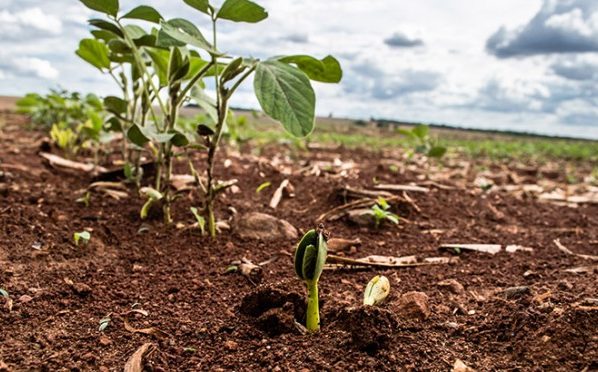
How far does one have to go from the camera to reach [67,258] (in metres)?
2.07

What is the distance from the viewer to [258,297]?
160 centimetres

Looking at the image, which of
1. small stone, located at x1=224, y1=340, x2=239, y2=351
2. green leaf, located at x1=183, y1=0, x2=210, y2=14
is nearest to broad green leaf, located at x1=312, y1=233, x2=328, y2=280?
small stone, located at x1=224, y1=340, x2=239, y2=351

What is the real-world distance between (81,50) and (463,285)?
1.92m

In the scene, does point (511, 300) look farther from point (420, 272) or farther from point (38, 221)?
point (38, 221)

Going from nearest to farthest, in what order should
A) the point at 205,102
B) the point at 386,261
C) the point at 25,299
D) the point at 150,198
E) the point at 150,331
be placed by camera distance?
the point at 150,331 < the point at 25,299 < the point at 386,261 < the point at 205,102 < the point at 150,198

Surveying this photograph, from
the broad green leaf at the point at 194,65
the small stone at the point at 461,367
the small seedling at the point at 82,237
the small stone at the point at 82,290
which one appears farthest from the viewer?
the broad green leaf at the point at 194,65

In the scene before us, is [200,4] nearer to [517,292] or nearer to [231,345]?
[231,345]

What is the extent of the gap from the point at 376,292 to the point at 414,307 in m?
0.11

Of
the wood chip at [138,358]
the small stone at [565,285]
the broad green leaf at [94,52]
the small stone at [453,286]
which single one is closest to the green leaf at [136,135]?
the broad green leaf at [94,52]

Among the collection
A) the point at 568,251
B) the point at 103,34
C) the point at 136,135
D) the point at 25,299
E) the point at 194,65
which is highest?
the point at 103,34

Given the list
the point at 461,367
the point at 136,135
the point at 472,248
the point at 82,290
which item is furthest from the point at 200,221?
the point at 461,367

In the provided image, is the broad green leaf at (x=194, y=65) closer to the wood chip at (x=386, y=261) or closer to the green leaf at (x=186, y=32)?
the green leaf at (x=186, y=32)

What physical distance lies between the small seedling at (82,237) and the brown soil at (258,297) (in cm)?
4

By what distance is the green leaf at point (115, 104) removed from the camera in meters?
2.50
